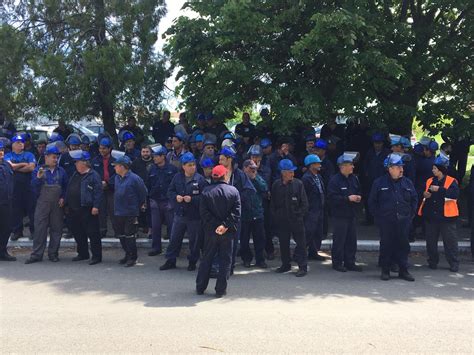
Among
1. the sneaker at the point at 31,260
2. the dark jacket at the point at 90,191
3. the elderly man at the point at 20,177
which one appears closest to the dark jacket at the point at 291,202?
the dark jacket at the point at 90,191

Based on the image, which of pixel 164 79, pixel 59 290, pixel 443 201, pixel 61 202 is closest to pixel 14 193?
pixel 61 202

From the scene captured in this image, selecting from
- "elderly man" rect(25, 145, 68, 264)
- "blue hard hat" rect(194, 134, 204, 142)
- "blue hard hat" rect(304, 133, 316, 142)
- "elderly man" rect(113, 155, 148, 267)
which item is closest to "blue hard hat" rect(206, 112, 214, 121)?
"blue hard hat" rect(194, 134, 204, 142)

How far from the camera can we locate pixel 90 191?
8008 mm

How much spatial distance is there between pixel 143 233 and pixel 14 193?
251 cm

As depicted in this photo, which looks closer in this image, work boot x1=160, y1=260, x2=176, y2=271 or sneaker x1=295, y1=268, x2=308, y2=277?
sneaker x1=295, y1=268, x2=308, y2=277

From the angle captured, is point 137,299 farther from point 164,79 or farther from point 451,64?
point 451,64

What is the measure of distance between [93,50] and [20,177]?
3209 millimetres

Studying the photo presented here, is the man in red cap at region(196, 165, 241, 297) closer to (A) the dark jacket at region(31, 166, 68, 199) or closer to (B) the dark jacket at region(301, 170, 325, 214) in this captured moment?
(B) the dark jacket at region(301, 170, 325, 214)

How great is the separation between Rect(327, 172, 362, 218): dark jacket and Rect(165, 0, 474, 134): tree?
1.50m

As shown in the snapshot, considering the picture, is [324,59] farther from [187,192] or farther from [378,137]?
[187,192]

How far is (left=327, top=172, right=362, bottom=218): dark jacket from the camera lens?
7598 millimetres

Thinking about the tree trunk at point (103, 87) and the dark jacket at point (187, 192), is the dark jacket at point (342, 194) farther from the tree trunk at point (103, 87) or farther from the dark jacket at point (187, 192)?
the tree trunk at point (103, 87)

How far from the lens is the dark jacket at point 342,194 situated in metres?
7.60

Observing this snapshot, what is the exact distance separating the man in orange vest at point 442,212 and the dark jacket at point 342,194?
1.18 metres
